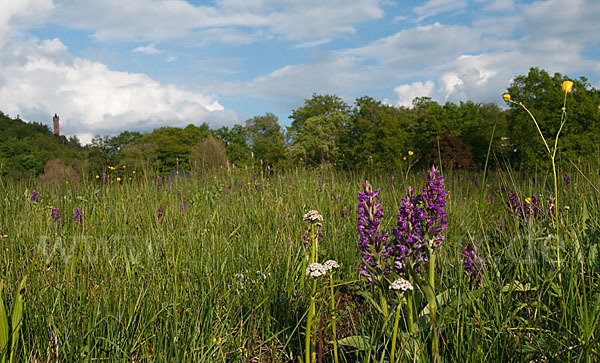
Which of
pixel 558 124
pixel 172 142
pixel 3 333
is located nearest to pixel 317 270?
pixel 3 333

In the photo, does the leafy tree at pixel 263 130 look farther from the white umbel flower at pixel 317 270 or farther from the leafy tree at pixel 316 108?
the white umbel flower at pixel 317 270

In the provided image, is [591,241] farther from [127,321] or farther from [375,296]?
[127,321]

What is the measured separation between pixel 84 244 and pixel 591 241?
3.63m

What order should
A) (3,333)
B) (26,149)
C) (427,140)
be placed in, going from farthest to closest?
(26,149) → (427,140) → (3,333)

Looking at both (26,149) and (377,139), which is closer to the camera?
(377,139)

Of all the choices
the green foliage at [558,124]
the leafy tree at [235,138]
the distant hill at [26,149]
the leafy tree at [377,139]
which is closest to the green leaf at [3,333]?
the green foliage at [558,124]

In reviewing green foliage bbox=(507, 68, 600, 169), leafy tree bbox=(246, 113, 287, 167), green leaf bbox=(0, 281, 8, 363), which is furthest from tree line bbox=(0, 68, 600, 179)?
leafy tree bbox=(246, 113, 287, 167)

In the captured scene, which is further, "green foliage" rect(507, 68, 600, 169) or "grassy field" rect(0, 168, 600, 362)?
"green foliage" rect(507, 68, 600, 169)

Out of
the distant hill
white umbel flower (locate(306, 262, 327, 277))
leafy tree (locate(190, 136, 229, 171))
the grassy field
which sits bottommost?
the grassy field

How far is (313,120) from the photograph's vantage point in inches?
1988

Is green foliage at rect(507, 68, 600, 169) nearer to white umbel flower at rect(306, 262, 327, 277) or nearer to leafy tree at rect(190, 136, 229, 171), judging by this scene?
leafy tree at rect(190, 136, 229, 171)

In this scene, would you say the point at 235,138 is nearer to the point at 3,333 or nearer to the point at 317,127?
the point at 317,127

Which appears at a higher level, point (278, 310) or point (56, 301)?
point (56, 301)

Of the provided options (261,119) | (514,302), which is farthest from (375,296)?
(261,119)
